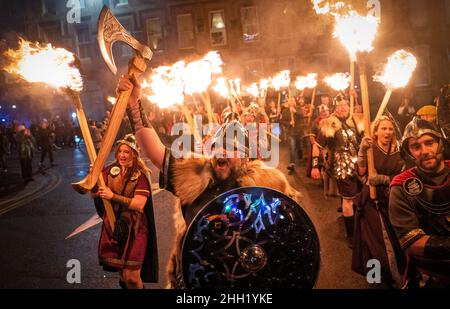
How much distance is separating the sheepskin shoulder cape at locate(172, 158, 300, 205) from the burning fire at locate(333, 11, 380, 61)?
2.01m

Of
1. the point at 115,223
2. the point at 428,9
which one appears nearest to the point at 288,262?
the point at 115,223

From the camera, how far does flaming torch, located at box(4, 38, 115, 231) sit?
3.06 m

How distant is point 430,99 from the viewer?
21.6 m

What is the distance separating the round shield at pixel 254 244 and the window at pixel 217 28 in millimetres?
23968

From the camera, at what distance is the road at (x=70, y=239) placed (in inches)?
172

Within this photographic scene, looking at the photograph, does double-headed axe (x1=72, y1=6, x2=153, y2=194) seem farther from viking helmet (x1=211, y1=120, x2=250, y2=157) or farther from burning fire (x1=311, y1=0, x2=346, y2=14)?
burning fire (x1=311, y1=0, x2=346, y2=14)

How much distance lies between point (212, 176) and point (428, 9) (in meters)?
23.9

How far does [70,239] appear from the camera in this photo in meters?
6.00

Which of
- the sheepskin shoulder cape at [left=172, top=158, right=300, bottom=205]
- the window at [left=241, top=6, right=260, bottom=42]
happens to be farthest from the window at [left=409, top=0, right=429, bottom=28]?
the sheepskin shoulder cape at [left=172, top=158, right=300, bottom=205]

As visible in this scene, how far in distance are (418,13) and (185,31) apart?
49.2ft

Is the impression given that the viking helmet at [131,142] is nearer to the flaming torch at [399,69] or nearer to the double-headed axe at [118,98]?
the double-headed axe at [118,98]

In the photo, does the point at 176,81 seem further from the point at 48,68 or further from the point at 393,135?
the point at 393,135

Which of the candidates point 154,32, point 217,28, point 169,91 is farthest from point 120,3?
point 169,91
